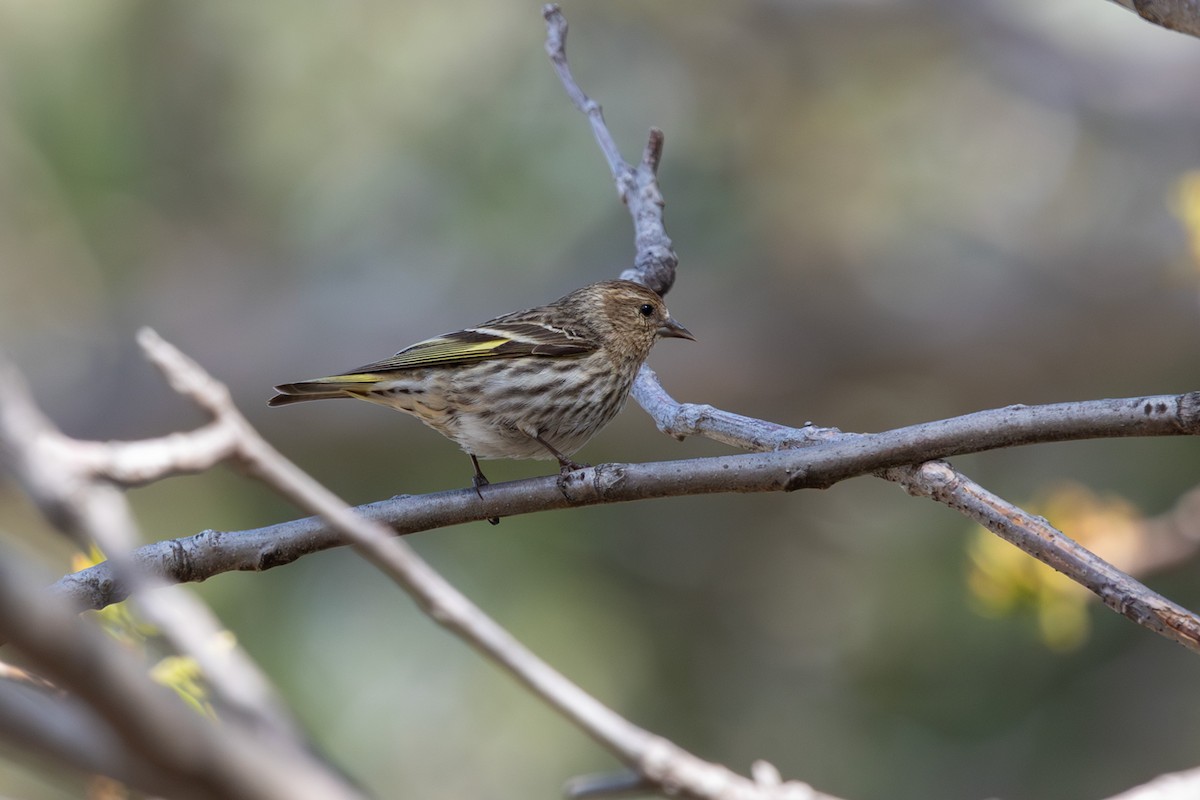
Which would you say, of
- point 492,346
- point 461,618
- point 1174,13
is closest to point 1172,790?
point 461,618

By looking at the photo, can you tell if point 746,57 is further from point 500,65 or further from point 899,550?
point 899,550

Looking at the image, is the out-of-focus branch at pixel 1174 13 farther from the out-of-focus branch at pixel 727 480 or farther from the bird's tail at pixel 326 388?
the bird's tail at pixel 326 388

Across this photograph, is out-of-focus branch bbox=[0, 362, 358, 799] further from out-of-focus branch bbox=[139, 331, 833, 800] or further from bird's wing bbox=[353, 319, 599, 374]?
bird's wing bbox=[353, 319, 599, 374]

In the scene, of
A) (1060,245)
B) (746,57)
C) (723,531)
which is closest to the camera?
(723,531)

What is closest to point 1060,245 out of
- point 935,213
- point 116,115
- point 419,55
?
point 935,213

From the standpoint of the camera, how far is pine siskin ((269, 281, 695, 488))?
405 centimetres

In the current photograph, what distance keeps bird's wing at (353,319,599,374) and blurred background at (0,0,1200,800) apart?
7.76 feet

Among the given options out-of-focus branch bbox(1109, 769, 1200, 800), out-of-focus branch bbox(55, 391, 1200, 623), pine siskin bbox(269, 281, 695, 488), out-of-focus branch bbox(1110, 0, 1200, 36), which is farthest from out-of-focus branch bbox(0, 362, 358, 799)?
pine siskin bbox(269, 281, 695, 488)

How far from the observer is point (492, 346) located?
440 centimetres

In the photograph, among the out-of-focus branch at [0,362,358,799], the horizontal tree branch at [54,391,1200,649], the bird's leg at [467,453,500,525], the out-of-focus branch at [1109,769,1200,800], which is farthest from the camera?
the bird's leg at [467,453,500,525]

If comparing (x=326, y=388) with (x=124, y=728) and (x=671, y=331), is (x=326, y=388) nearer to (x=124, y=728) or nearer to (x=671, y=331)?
(x=671, y=331)

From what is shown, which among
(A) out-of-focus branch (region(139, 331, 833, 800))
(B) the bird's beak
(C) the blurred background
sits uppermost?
(C) the blurred background

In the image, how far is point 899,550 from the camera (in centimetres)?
781

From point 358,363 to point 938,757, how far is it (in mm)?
4655
